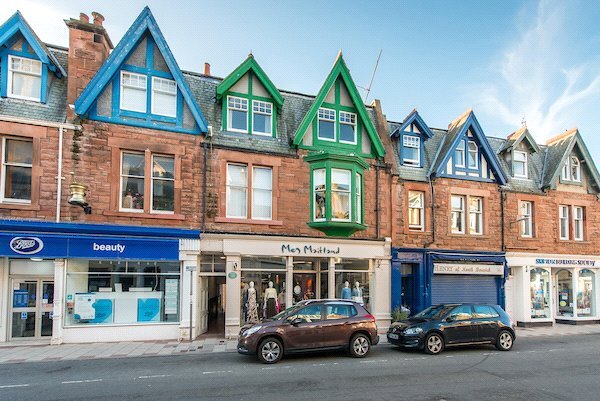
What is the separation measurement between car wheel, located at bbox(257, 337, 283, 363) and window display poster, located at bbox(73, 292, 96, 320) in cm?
698

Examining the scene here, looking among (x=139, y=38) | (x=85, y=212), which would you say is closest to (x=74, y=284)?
(x=85, y=212)

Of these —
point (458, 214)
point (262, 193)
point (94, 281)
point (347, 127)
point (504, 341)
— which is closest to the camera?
point (504, 341)

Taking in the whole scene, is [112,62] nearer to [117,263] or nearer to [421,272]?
[117,263]

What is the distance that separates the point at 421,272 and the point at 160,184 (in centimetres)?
1216

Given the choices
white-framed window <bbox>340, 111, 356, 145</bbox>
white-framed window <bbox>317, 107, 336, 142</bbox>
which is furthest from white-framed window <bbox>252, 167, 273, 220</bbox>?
white-framed window <bbox>340, 111, 356, 145</bbox>

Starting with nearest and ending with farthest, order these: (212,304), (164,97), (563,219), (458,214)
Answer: (164,97) → (212,304) → (458,214) → (563,219)

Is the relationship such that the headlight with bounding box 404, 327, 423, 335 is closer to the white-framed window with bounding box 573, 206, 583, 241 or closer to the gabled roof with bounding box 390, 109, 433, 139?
the gabled roof with bounding box 390, 109, 433, 139

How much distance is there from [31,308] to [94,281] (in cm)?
214

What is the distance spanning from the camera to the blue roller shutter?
740 inches

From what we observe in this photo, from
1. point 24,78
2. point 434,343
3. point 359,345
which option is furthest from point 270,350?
point 24,78

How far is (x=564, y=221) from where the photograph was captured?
870 inches

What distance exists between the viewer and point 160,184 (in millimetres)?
15086

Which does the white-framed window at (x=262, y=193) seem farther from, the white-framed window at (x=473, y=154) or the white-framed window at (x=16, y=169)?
the white-framed window at (x=473, y=154)

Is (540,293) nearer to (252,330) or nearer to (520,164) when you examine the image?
(520,164)
